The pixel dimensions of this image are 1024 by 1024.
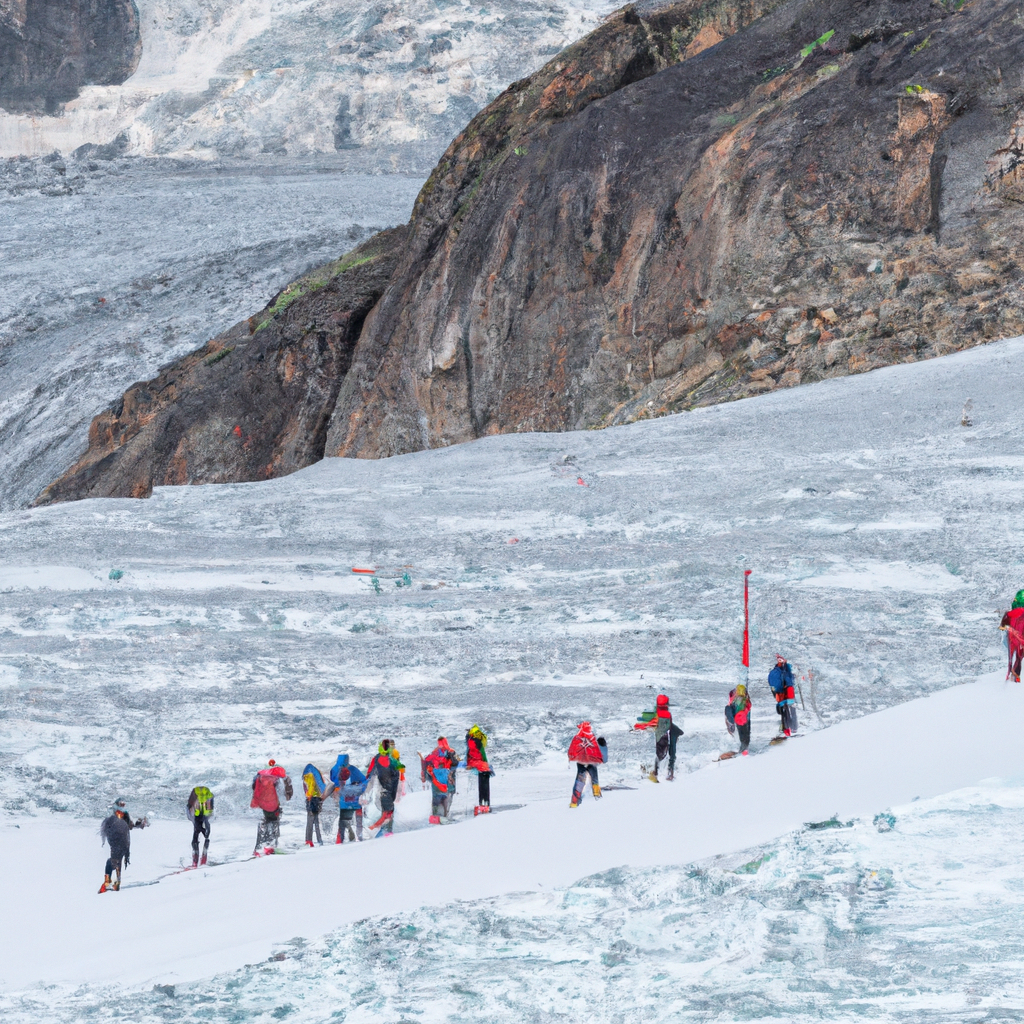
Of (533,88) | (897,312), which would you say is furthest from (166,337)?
(897,312)

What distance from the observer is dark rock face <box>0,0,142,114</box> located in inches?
1800

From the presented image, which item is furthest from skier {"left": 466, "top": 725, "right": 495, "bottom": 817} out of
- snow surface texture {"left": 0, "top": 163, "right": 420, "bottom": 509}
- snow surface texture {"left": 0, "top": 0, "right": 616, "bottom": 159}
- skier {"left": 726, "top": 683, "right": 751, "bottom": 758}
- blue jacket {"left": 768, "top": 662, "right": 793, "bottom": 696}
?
snow surface texture {"left": 0, "top": 0, "right": 616, "bottom": 159}

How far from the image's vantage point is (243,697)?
42.3 feet

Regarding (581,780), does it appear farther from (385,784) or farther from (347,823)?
(347,823)

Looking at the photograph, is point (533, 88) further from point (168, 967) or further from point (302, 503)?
point (168, 967)

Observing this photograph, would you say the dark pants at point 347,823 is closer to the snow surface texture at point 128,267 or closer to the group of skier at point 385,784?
the group of skier at point 385,784

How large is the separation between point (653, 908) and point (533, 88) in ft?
65.0

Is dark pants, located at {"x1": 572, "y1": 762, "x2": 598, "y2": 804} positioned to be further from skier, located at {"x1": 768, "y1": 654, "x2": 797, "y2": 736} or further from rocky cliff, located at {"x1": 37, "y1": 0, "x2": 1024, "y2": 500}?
rocky cliff, located at {"x1": 37, "y1": 0, "x2": 1024, "y2": 500}

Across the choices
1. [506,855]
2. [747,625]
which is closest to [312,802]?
[506,855]

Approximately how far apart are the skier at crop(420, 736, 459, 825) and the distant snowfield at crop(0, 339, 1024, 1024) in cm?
26

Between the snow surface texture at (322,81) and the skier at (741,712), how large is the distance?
117 feet

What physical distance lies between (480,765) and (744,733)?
238 centimetres

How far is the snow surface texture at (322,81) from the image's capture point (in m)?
44.5

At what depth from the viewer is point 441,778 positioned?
33.6 ft
